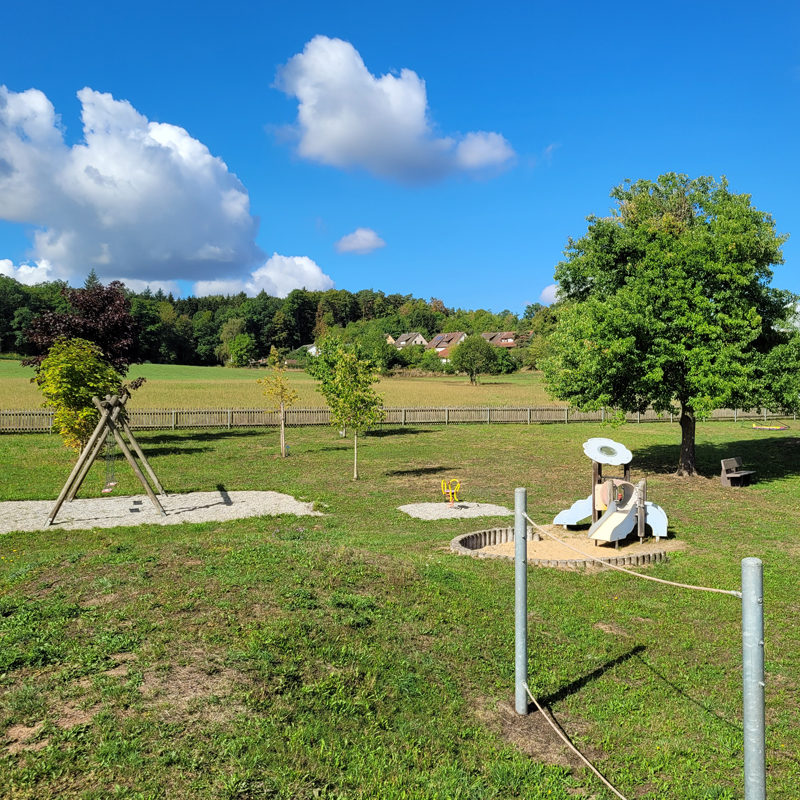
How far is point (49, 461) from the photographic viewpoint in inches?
888

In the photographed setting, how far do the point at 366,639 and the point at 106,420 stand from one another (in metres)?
11.4

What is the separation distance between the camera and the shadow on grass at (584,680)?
5.96 m

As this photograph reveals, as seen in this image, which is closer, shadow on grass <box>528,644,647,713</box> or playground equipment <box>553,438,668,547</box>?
shadow on grass <box>528,644,647,713</box>

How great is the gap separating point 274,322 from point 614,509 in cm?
12245

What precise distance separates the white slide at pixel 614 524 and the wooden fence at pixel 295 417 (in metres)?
18.5

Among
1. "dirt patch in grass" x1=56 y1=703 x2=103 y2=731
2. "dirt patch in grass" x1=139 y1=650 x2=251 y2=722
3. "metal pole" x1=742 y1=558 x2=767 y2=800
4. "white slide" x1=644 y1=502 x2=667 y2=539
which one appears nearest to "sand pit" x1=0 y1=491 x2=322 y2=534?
"white slide" x1=644 y1=502 x2=667 y2=539

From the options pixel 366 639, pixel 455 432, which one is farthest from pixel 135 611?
pixel 455 432

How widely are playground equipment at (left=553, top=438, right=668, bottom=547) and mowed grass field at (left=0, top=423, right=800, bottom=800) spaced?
108cm

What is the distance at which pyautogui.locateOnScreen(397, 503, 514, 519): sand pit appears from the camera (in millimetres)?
14536

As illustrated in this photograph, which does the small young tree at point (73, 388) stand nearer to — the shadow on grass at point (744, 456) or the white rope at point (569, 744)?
the white rope at point (569, 744)

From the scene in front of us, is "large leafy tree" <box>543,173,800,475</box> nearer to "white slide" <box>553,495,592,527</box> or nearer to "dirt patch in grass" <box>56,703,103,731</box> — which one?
"white slide" <box>553,495,592,527</box>

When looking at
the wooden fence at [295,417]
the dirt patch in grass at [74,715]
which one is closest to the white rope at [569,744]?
the dirt patch in grass at [74,715]

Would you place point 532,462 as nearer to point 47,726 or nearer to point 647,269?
point 647,269

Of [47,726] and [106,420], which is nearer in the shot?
[47,726]
